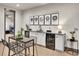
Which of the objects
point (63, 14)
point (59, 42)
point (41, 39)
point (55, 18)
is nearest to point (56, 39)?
point (59, 42)

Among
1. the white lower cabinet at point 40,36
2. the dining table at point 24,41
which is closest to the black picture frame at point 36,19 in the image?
the white lower cabinet at point 40,36

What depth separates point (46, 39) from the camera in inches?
84.8

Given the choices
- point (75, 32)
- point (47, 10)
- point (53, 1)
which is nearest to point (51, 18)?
point (47, 10)

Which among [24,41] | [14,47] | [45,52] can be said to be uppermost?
[24,41]

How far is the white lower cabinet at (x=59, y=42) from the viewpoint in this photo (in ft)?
6.90

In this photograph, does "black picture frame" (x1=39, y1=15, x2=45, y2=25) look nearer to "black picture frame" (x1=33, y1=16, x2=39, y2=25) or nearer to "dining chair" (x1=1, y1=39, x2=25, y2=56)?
"black picture frame" (x1=33, y1=16, x2=39, y2=25)

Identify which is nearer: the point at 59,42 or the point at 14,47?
the point at 14,47

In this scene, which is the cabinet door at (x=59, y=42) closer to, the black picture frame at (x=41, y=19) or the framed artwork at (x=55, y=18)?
the framed artwork at (x=55, y=18)

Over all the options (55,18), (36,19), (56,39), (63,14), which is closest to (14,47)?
(36,19)

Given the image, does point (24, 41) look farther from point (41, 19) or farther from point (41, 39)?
point (41, 19)

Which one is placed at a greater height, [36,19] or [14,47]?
[36,19]

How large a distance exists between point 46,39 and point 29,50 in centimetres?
45

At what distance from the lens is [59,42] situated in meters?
2.15

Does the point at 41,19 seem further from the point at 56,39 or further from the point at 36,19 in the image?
the point at 56,39
